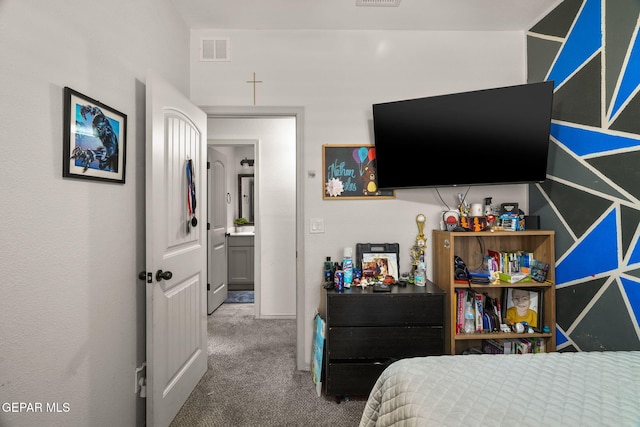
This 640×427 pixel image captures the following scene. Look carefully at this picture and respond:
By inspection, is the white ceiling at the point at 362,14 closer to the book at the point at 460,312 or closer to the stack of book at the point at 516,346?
the book at the point at 460,312

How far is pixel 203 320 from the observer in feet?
7.61

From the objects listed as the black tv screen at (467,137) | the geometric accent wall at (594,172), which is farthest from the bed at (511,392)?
the black tv screen at (467,137)

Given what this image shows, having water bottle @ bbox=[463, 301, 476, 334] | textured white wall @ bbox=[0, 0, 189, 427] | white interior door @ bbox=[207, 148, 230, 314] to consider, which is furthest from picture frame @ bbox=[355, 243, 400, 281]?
white interior door @ bbox=[207, 148, 230, 314]

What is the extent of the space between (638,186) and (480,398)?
152 cm

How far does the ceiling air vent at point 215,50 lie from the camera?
2420mm

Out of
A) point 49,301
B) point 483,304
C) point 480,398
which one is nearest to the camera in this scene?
point 480,398

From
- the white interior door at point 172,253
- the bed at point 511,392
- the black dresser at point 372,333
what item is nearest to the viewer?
the bed at point 511,392

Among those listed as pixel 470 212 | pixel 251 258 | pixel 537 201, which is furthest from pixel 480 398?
pixel 251 258

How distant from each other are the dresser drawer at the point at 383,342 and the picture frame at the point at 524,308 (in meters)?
0.65

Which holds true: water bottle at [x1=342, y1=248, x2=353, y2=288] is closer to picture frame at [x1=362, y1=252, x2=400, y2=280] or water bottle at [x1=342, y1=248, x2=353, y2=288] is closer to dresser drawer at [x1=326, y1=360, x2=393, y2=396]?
picture frame at [x1=362, y1=252, x2=400, y2=280]

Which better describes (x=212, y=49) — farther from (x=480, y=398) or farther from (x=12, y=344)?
(x=480, y=398)

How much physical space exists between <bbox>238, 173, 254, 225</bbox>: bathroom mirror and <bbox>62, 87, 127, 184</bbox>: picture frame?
Result: 3.38 meters

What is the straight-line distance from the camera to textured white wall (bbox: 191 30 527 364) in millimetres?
2416

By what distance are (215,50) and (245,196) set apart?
111 inches
